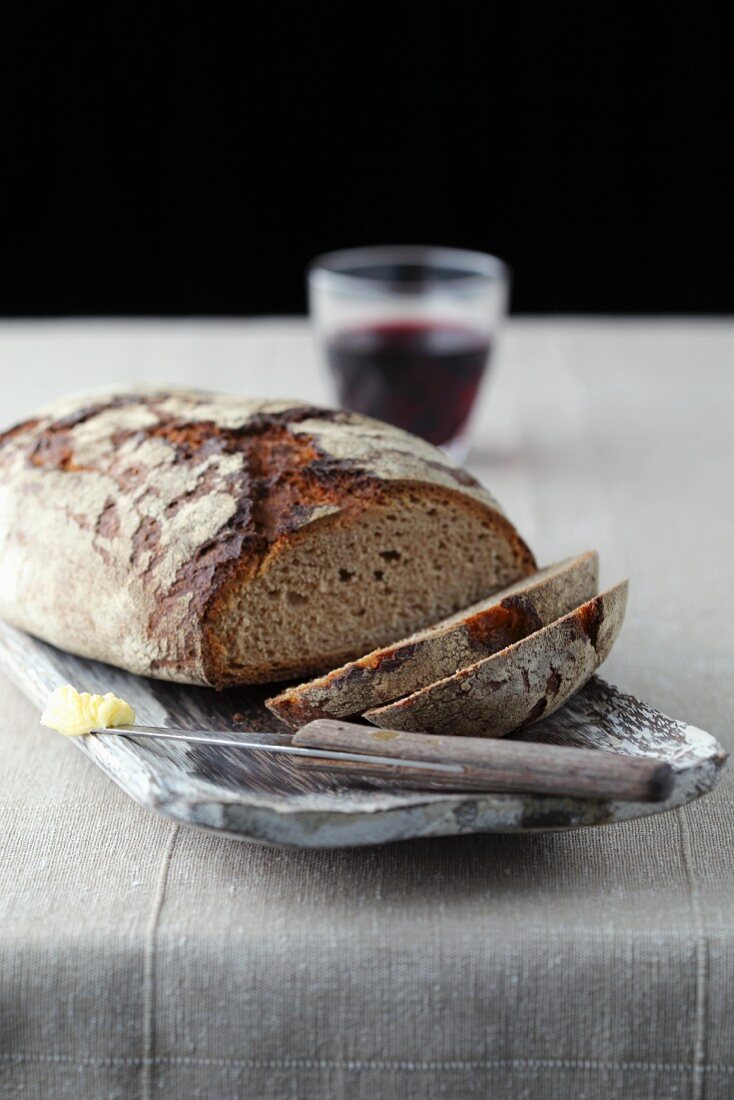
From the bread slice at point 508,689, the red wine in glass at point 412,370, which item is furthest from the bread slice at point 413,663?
the red wine in glass at point 412,370

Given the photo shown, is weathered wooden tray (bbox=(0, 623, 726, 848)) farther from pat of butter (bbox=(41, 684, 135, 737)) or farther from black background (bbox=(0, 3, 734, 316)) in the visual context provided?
black background (bbox=(0, 3, 734, 316))

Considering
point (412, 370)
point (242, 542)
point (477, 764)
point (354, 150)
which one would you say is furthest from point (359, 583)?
point (354, 150)

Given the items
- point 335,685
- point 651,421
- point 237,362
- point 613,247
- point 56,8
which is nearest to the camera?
point 335,685

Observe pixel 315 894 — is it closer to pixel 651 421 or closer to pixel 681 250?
pixel 651 421

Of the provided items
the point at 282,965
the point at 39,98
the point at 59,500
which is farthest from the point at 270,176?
the point at 282,965

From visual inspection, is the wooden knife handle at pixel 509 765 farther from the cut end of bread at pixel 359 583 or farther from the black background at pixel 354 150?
the black background at pixel 354 150
